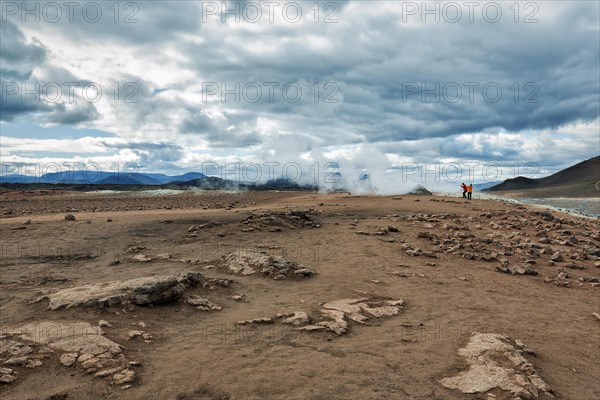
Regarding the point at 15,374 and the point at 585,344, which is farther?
the point at 585,344

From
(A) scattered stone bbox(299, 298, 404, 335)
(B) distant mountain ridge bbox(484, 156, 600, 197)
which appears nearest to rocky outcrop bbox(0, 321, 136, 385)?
(A) scattered stone bbox(299, 298, 404, 335)

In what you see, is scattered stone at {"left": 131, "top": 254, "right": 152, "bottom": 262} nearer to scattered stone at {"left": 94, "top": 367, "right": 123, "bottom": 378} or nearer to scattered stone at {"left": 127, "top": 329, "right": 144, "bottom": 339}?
scattered stone at {"left": 127, "top": 329, "right": 144, "bottom": 339}

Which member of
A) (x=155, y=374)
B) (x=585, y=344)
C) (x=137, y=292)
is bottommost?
(x=585, y=344)

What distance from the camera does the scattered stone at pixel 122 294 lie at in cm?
813

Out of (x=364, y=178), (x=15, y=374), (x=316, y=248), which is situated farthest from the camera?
(x=364, y=178)

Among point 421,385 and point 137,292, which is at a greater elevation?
point 137,292

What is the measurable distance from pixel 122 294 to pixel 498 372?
23.0 ft

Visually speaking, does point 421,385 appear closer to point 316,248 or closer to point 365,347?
point 365,347

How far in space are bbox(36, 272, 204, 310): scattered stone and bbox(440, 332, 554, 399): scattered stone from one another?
5.71m

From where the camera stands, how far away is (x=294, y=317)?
8359 millimetres

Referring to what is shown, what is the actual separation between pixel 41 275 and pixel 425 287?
410 inches

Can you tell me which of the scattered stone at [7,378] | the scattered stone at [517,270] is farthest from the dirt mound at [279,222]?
the scattered stone at [7,378]

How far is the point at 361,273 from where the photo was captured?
40.0ft

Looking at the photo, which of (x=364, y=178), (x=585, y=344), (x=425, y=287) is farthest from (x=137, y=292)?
(x=364, y=178)
